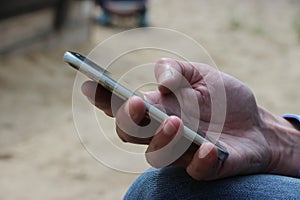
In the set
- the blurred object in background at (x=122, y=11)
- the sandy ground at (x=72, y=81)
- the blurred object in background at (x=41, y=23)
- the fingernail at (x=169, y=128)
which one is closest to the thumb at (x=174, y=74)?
the fingernail at (x=169, y=128)

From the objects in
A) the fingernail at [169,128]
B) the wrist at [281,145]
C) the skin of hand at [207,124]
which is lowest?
the wrist at [281,145]

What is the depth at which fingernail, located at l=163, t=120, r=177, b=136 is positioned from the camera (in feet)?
1.98

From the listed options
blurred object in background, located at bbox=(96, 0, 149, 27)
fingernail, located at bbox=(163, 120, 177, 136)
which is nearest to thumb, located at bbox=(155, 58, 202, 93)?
fingernail, located at bbox=(163, 120, 177, 136)

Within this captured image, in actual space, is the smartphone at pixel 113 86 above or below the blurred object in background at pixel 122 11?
above

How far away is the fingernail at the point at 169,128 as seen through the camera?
23.8 inches

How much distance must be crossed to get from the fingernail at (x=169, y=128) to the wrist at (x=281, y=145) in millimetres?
291

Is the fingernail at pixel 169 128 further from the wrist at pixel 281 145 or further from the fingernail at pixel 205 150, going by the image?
the wrist at pixel 281 145

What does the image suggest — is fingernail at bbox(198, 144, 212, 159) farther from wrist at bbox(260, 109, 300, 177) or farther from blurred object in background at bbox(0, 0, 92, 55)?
blurred object in background at bbox(0, 0, 92, 55)

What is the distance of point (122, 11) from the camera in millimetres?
4266

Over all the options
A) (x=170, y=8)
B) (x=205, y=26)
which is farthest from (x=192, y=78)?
(x=170, y=8)

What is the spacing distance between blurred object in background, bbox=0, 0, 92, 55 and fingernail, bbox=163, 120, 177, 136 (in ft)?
8.38

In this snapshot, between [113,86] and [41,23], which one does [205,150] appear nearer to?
[113,86]

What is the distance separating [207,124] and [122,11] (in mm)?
3593

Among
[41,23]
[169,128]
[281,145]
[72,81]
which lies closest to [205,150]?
[169,128]
